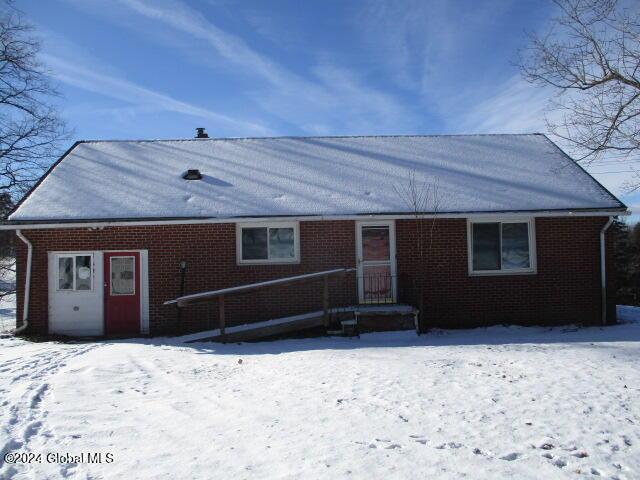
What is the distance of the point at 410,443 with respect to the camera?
436 cm

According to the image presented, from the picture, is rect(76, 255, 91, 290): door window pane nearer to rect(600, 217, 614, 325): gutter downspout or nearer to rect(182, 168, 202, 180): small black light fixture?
rect(182, 168, 202, 180): small black light fixture

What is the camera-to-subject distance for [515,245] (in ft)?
40.4

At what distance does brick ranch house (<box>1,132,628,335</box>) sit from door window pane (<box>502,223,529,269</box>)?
0.08 feet

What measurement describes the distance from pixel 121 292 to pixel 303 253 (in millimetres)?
4398

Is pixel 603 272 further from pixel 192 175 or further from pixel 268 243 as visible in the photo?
pixel 192 175

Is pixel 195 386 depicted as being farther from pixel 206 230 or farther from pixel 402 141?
pixel 402 141

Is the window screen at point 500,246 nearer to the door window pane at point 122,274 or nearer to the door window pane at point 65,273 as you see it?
the door window pane at point 122,274

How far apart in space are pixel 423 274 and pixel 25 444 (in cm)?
923

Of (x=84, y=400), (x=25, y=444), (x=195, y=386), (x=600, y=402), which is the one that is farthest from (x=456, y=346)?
(x=25, y=444)

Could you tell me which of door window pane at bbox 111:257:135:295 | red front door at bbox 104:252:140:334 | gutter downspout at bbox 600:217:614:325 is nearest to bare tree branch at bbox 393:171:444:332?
gutter downspout at bbox 600:217:614:325

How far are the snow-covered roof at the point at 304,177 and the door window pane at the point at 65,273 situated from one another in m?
1.03

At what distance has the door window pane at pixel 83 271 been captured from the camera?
39.0 ft

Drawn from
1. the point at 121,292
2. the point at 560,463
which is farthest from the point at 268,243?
the point at 560,463

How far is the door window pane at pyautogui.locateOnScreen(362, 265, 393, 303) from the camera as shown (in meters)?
12.2
